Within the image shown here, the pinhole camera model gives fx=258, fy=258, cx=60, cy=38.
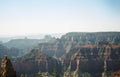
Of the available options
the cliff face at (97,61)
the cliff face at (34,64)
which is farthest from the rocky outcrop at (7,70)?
the cliff face at (34,64)

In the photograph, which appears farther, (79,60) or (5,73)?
(79,60)

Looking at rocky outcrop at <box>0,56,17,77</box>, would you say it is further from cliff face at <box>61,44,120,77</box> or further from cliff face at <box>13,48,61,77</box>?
cliff face at <box>13,48,61,77</box>

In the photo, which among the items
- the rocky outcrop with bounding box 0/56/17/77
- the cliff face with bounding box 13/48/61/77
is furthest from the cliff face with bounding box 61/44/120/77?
the rocky outcrop with bounding box 0/56/17/77

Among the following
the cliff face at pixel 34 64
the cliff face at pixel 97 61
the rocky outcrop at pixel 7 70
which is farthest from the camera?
the cliff face at pixel 34 64

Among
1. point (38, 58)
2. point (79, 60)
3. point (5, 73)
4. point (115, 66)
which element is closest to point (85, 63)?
point (79, 60)

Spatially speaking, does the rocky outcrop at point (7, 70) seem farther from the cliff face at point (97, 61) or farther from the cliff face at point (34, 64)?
the cliff face at point (34, 64)

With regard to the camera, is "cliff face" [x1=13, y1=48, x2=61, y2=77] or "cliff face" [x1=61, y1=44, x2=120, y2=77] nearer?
"cliff face" [x1=61, y1=44, x2=120, y2=77]

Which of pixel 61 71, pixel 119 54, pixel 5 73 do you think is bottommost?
pixel 61 71

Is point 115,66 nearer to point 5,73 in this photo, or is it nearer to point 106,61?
point 106,61

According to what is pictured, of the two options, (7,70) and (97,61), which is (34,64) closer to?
(97,61)

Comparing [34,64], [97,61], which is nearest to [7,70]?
[34,64]

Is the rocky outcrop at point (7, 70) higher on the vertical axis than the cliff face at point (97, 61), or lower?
higher
